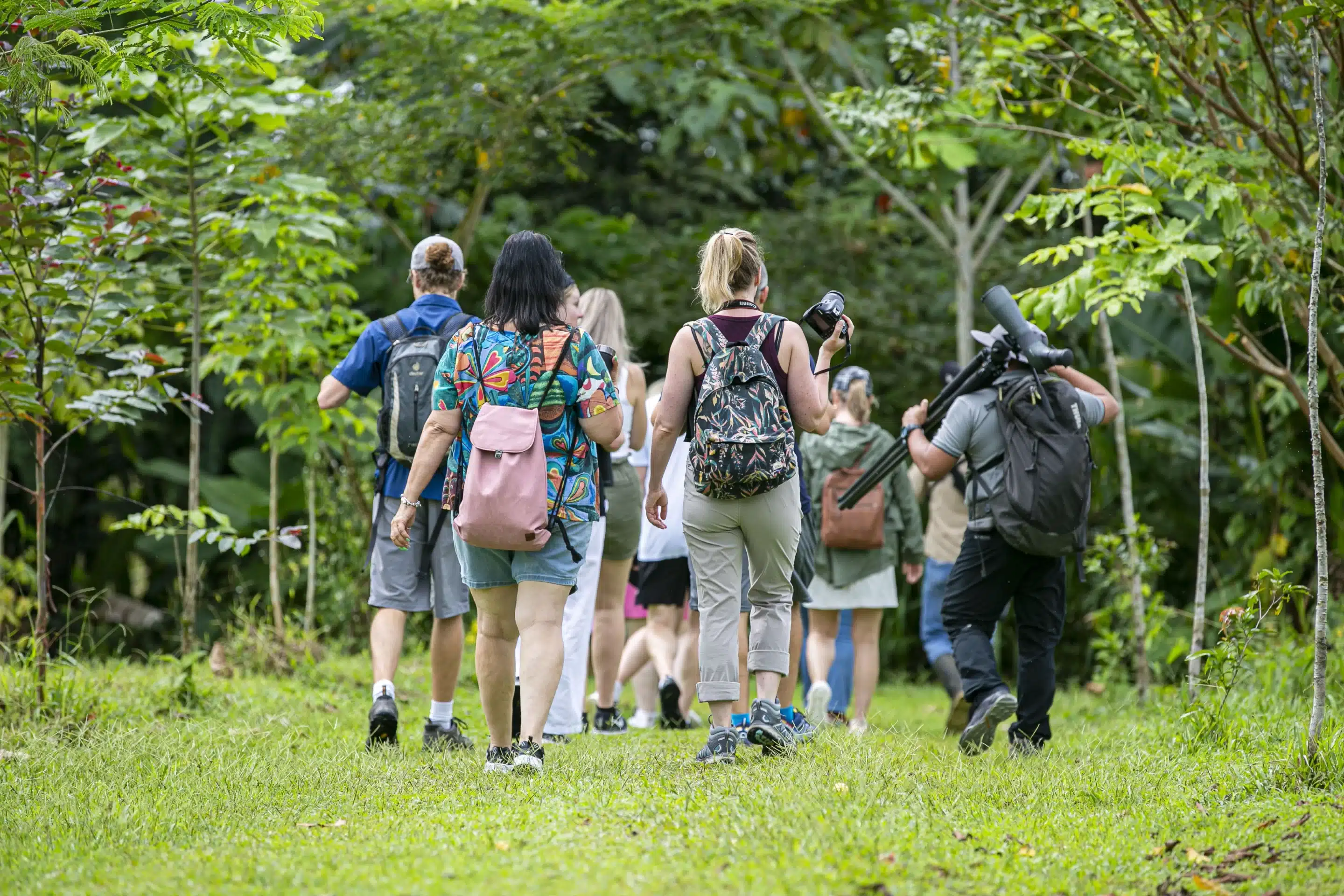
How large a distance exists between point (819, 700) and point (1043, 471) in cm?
175

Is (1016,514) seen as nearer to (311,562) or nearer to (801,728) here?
(801,728)

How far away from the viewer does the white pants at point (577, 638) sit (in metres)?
5.84

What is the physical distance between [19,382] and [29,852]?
2466mm

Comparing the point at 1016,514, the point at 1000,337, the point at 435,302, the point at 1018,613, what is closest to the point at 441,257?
the point at 435,302

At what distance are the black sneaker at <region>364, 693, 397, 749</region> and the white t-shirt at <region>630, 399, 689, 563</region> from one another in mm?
1672

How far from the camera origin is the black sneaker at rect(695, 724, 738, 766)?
4.79 m

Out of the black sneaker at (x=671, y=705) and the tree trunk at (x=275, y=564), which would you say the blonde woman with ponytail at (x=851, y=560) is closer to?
the black sneaker at (x=671, y=705)

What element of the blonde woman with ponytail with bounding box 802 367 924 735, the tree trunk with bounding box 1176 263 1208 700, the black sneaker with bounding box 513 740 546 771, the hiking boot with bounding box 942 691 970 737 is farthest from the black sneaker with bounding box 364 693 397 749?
the tree trunk with bounding box 1176 263 1208 700

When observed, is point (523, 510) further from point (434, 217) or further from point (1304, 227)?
point (434, 217)

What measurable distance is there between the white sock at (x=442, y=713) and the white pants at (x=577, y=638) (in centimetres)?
40

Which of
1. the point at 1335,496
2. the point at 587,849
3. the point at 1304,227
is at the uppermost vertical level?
the point at 1304,227

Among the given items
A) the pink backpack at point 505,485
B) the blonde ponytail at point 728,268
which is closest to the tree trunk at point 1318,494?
the blonde ponytail at point 728,268

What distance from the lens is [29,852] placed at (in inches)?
147

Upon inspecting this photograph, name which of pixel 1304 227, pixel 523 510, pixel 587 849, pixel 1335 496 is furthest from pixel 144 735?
pixel 1335 496
